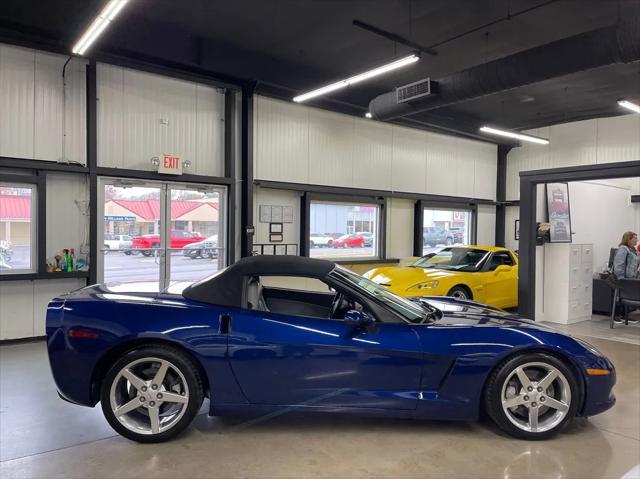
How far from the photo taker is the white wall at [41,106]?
6.26 metres

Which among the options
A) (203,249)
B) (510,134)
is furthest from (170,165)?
(510,134)

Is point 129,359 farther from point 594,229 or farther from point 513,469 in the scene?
point 594,229

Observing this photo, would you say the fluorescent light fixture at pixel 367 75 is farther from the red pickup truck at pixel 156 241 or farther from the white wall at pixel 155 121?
the red pickup truck at pixel 156 241

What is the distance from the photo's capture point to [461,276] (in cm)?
782

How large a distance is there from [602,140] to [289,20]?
10.1m

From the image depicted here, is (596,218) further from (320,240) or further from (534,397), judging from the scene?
(534,397)

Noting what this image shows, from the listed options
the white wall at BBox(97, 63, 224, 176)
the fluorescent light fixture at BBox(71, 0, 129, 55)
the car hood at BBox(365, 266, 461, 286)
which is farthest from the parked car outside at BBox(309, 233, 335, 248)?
the fluorescent light fixture at BBox(71, 0, 129, 55)

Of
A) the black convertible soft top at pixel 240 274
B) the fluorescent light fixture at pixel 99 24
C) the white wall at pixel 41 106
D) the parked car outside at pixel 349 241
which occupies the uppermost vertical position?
the fluorescent light fixture at pixel 99 24

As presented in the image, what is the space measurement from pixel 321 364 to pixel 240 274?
89cm

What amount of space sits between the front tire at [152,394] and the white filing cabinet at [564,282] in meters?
6.75

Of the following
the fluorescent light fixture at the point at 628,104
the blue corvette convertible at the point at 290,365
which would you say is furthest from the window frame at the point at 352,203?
the blue corvette convertible at the point at 290,365

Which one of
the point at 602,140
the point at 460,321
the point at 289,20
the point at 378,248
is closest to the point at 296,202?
the point at 378,248

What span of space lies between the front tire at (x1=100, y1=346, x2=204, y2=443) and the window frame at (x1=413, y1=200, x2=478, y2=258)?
31.0 feet

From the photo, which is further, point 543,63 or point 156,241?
point 156,241
